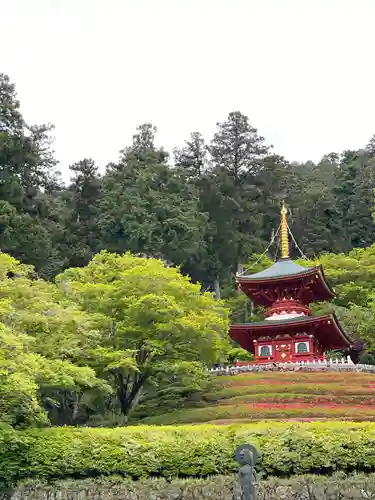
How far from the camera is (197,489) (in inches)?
730

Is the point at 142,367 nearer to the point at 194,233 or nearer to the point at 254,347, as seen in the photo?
the point at 254,347

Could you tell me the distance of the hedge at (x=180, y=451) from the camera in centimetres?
2005

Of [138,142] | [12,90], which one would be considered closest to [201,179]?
[138,142]

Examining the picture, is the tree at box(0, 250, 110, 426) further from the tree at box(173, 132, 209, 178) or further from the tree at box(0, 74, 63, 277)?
the tree at box(173, 132, 209, 178)

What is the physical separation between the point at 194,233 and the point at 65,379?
40.9 meters

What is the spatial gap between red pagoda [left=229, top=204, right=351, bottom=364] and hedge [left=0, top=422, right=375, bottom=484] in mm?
19701

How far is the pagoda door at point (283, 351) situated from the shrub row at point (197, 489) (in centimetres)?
2229

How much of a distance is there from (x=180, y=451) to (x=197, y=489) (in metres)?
2.30

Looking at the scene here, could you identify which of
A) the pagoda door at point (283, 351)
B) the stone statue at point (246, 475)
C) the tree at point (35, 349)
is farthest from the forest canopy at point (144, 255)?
the stone statue at point (246, 475)

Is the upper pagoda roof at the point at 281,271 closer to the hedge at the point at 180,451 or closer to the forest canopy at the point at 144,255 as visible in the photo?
the forest canopy at the point at 144,255

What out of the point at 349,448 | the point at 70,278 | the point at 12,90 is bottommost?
the point at 349,448

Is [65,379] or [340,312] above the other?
[340,312]

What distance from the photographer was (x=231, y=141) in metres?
74.3

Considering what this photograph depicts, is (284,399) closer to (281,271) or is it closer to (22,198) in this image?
(281,271)
